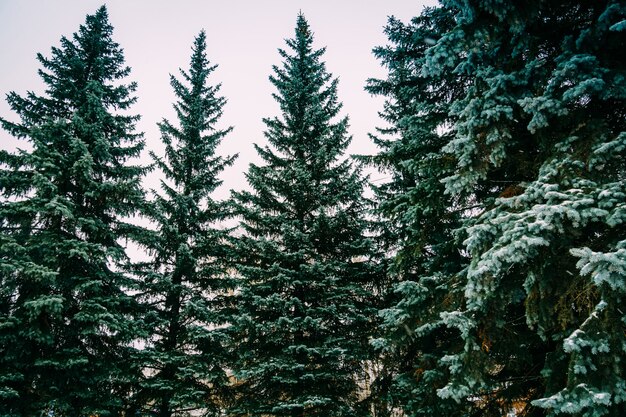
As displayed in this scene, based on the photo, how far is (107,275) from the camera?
984 cm

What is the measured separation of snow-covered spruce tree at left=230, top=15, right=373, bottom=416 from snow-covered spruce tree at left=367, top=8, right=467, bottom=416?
1.24 m

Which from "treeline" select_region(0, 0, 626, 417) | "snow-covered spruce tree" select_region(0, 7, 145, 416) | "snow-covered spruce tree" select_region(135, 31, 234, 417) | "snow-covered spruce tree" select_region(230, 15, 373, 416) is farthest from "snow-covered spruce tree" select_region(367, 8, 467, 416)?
"snow-covered spruce tree" select_region(0, 7, 145, 416)

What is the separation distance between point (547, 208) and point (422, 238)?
9.70ft

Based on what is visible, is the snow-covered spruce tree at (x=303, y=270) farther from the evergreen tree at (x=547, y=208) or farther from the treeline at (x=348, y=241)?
the evergreen tree at (x=547, y=208)

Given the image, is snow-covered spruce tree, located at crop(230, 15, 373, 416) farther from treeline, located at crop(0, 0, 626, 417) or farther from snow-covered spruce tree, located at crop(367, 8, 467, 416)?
snow-covered spruce tree, located at crop(367, 8, 467, 416)

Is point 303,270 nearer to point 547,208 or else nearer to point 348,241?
point 348,241

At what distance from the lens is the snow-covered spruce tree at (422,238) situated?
A: 225 inches

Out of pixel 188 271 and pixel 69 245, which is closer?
pixel 69 245

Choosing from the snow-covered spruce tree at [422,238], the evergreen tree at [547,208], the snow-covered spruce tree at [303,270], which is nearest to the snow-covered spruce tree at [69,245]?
the snow-covered spruce tree at [303,270]

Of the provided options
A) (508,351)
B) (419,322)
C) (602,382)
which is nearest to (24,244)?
(419,322)

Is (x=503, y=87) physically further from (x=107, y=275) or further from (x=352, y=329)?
(x=107, y=275)

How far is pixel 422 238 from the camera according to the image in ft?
21.1

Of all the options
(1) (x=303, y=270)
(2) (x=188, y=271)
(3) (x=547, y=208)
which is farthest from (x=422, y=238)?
(2) (x=188, y=271)

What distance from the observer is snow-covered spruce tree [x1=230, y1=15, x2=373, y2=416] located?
857 cm
